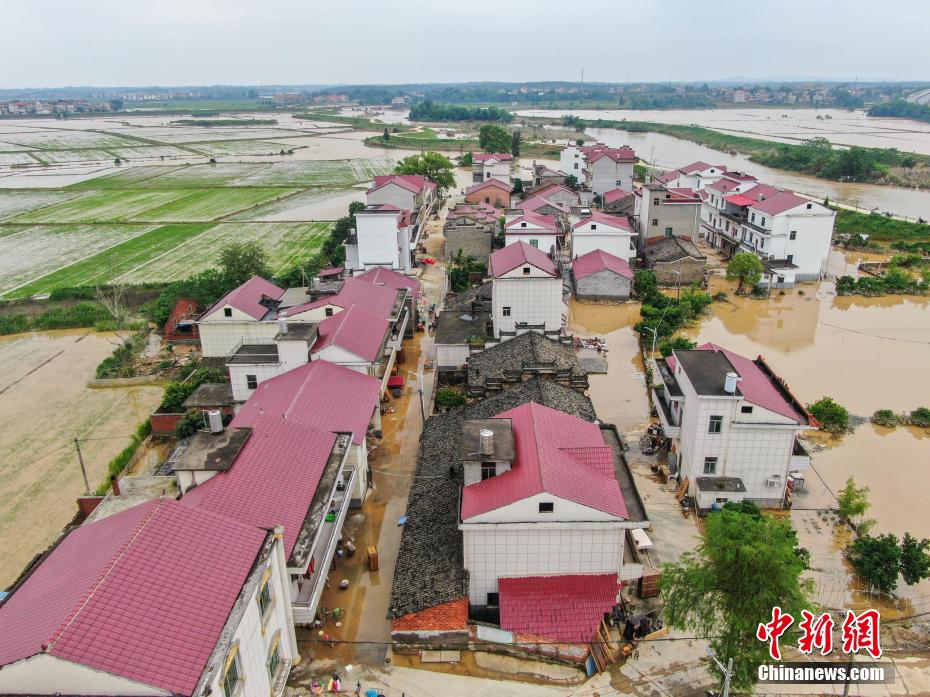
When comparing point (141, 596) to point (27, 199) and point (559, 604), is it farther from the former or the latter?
point (27, 199)

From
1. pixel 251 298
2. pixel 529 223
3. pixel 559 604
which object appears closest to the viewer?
pixel 559 604

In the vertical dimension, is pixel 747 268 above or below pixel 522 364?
below

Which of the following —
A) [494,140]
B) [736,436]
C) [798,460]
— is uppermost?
[494,140]

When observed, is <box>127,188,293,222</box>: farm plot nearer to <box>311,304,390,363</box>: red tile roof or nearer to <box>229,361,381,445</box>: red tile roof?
<box>311,304,390,363</box>: red tile roof

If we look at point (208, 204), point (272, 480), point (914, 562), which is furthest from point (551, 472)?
point (208, 204)

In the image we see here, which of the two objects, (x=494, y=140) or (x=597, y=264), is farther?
(x=494, y=140)

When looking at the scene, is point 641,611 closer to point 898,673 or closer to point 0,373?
point 898,673
